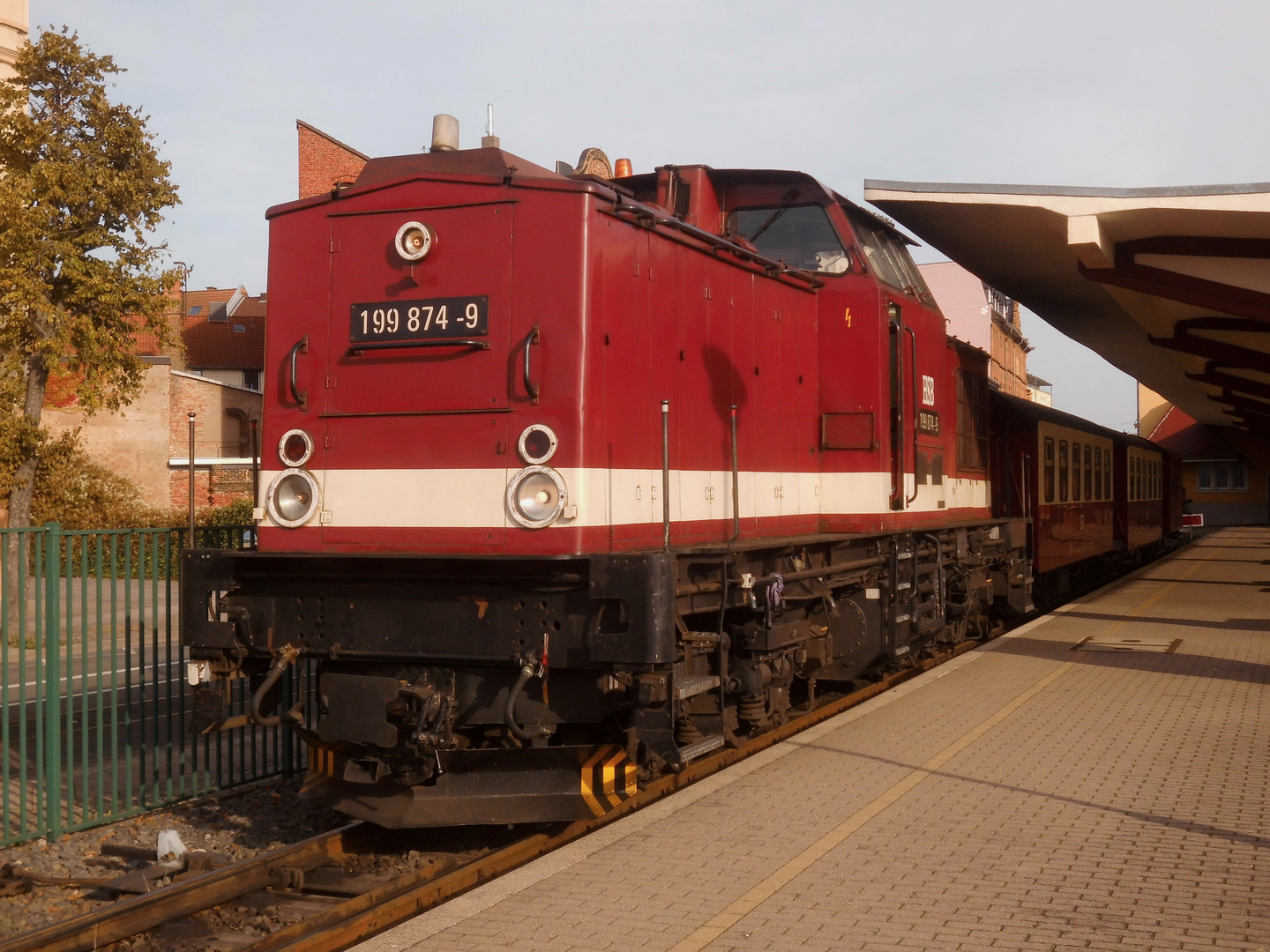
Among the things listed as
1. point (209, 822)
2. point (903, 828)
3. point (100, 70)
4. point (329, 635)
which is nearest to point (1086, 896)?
point (903, 828)

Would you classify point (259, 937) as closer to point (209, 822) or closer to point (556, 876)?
point (556, 876)

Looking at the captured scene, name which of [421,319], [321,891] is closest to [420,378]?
[421,319]

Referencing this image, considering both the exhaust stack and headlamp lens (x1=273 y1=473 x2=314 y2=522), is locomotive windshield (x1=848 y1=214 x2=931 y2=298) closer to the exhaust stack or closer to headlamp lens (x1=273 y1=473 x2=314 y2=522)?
the exhaust stack

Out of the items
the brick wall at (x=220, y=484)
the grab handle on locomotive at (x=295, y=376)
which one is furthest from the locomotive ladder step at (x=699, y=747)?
the brick wall at (x=220, y=484)

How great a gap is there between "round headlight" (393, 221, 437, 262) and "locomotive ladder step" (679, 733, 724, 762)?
2.77 meters

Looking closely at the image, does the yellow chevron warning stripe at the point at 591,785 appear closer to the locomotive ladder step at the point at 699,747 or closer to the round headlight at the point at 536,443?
the locomotive ladder step at the point at 699,747

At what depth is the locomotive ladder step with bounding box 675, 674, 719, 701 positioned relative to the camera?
532 cm

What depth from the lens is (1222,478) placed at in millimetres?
55875

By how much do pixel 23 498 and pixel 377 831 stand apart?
1258cm

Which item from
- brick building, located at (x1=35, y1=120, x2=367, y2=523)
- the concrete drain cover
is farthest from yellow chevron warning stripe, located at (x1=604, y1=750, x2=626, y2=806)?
brick building, located at (x1=35, y1=120, x2=367, y2=523)

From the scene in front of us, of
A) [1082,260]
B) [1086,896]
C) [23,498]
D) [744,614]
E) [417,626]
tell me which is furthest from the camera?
[23,498]

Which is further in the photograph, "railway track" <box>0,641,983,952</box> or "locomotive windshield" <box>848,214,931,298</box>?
"locomotive windshield" <box>848,214,931,298</box>

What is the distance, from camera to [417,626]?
548 cm

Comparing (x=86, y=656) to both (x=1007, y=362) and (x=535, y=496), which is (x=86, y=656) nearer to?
(x=535, y=496)
